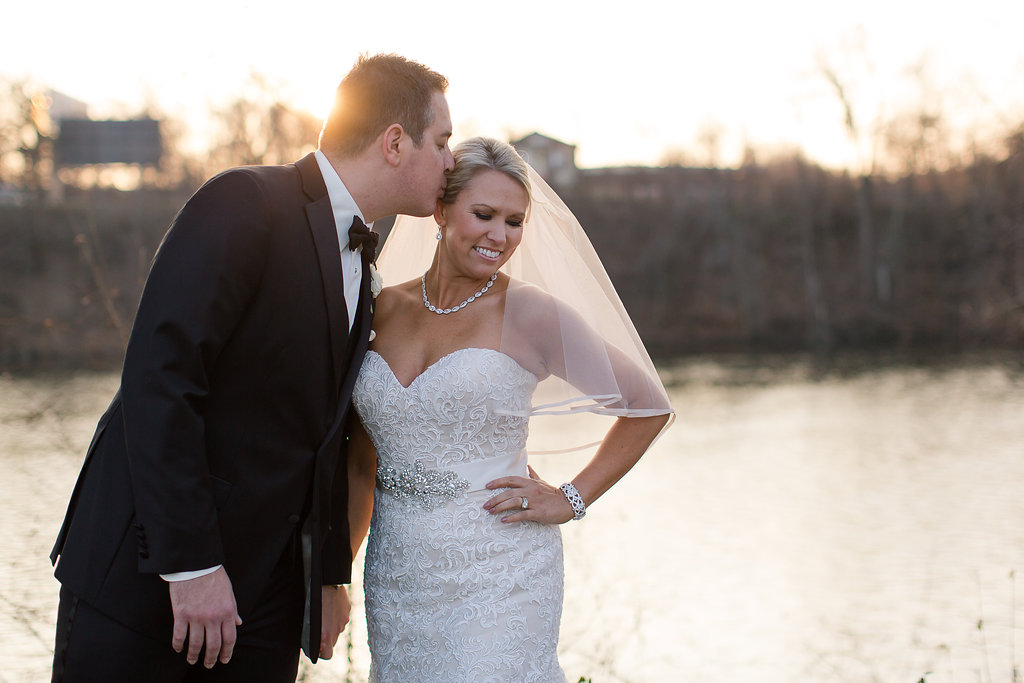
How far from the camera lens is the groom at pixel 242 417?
1.90 meters

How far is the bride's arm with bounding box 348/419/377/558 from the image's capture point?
2.75 m

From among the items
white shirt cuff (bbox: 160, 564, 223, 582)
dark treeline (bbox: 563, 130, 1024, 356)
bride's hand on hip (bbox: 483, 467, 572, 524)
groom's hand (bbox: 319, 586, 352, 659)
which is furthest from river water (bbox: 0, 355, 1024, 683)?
dark treeline (bbox: 563, 130, 1024, 356)

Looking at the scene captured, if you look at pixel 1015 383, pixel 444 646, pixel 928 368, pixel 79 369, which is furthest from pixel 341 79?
pixel 928 368

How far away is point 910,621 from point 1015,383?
1434 centimetres

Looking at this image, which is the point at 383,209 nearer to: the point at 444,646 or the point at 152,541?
the point at 152,541

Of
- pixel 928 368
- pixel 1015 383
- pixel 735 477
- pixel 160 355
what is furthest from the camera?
pixel 928 368

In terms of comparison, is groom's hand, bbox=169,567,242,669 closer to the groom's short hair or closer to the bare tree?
the groom's short hair

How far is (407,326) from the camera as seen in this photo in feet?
8.77

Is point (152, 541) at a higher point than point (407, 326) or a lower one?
lower

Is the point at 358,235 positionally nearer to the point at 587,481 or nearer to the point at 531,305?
the point at 531,305

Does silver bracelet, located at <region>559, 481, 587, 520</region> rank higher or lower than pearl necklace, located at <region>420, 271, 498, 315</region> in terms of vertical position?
lower

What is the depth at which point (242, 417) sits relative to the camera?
207 centimetres

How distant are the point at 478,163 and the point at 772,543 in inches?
377

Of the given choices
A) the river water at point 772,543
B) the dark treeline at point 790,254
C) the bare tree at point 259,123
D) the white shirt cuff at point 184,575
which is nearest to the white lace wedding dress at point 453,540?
the white shirt cuff at point 184,575
